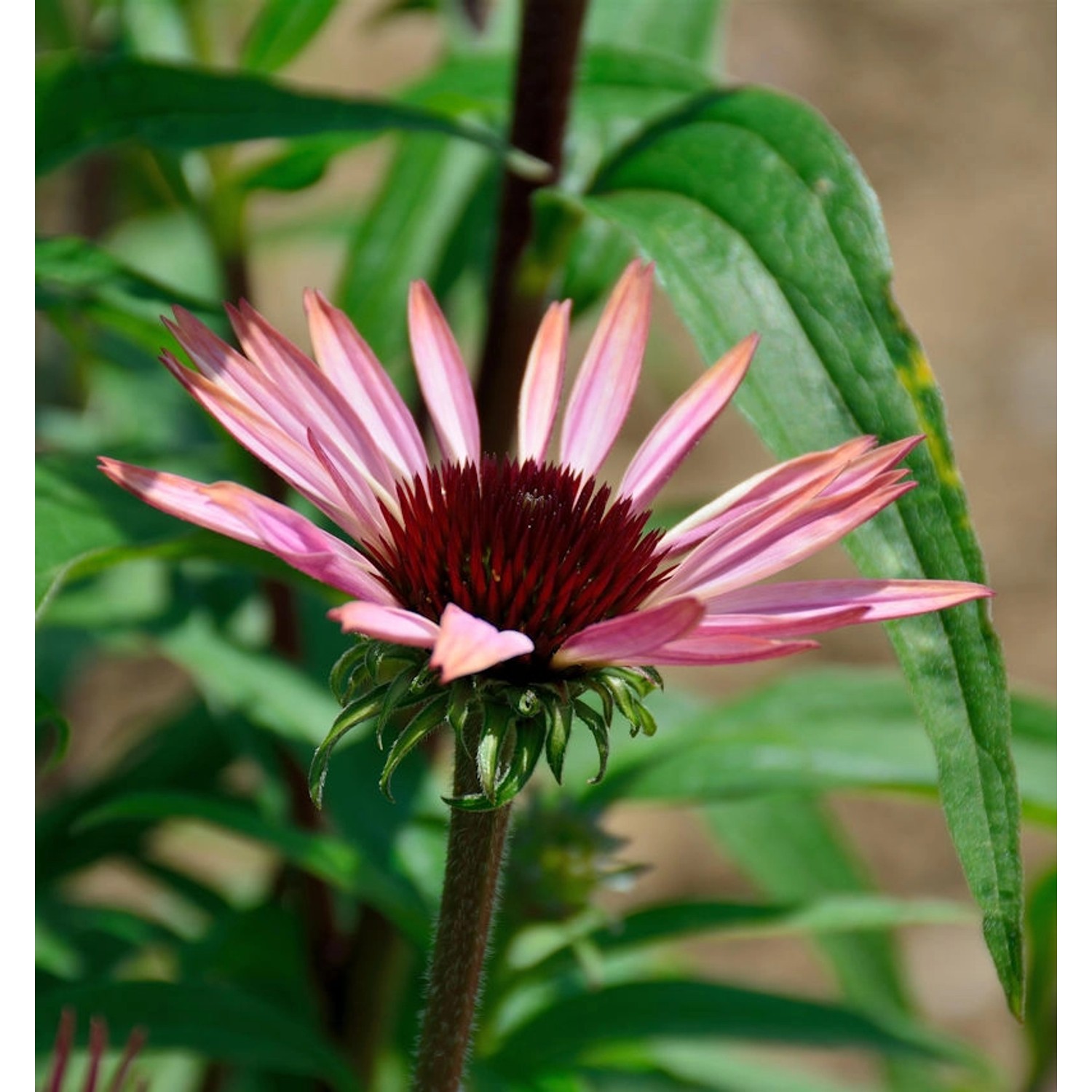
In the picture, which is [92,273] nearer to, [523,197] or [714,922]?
[523,197]

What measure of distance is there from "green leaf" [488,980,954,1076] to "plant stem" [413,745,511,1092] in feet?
0.89

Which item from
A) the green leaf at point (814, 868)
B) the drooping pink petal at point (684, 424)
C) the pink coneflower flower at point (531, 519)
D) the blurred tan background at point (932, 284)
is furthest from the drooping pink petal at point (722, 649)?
the blurred tan background at point (932, 284)

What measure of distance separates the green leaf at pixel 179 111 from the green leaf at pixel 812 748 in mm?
282

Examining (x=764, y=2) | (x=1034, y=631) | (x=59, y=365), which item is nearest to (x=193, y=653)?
(x=59, y=365)

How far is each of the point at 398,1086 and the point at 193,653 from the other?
0.80 feet

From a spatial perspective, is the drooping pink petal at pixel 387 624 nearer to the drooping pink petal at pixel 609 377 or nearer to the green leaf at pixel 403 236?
the drooping pink petal at pixel 609 377

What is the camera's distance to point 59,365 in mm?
1293

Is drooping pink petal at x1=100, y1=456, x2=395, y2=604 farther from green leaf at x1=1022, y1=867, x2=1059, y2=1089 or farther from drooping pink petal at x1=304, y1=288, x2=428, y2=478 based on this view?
green leaf at x1=1022, y1=867, x2=1059, y2=1089

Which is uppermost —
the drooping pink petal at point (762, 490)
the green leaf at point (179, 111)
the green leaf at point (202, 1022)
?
the green leaf at point (179, 111)

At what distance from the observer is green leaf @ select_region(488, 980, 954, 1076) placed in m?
0.64

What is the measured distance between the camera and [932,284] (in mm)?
1998

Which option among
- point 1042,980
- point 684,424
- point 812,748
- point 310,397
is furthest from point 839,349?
point 1042,980

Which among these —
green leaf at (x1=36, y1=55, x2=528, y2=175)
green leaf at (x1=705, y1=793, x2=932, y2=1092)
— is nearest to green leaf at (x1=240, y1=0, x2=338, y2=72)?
green leaf at (x1=36, y1=55, x2=528, y2=175)

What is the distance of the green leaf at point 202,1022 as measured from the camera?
59cm
